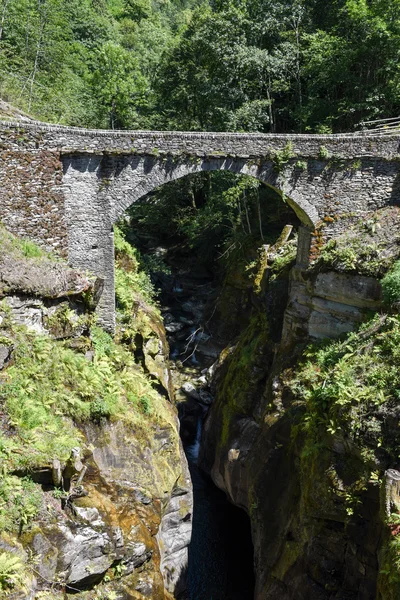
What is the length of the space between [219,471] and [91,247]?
31.5 feet

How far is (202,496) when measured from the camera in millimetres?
18734

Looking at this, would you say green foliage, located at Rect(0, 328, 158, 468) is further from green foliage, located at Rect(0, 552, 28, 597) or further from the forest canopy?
the forest canopy

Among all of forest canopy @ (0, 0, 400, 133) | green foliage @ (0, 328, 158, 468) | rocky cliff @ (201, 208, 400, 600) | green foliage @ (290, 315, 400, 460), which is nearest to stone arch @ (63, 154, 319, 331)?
green foliage @ (0, 328, 158, 468)

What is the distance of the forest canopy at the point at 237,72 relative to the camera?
22797 mm

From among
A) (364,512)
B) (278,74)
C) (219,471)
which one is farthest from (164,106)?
(364,512)

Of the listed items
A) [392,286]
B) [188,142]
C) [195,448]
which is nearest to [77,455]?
[392,286]

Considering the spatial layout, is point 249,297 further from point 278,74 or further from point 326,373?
Result: point 278,74

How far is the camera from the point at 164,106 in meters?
29.8

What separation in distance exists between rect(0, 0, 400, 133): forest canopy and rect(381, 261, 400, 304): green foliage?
39.4 ft

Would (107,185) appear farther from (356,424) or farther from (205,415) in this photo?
(205,415)

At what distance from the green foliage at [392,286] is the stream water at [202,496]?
10.5 m

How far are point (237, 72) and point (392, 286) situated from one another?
1548 cm

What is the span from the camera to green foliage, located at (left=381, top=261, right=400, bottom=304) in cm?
1316

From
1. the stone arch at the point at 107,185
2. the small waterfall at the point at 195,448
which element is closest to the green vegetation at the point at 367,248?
the stone arch at the point at 107,185
